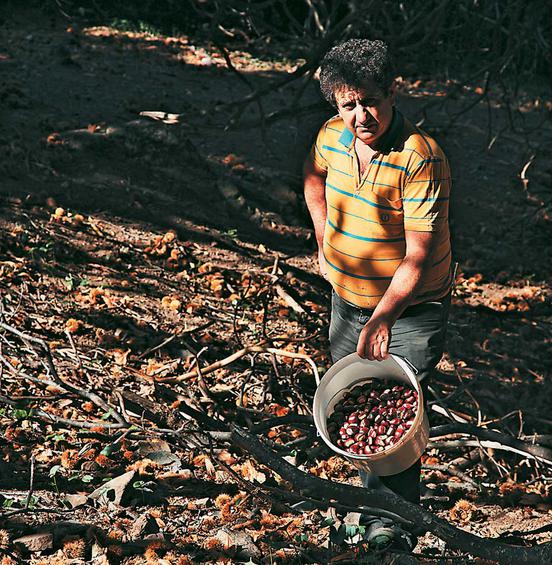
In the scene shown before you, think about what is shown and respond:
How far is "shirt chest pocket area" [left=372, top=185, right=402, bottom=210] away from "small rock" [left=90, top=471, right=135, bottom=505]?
142cm

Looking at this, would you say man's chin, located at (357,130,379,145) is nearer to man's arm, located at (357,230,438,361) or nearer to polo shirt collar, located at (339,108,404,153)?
polo shirt collar, located at (339,108,404,153)

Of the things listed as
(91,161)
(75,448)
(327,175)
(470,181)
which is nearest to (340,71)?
(327,175)

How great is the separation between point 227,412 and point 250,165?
2987 mm

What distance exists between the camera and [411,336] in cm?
280

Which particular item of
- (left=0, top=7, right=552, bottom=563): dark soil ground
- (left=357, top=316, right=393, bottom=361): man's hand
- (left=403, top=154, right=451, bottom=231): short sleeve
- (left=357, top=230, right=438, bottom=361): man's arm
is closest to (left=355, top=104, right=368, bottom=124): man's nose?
(left=403, top=154, right=451, bottom=231): short sleeve

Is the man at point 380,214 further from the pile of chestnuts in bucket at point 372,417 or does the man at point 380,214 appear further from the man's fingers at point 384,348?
the pile of chestnuts in bucket at point 372,417

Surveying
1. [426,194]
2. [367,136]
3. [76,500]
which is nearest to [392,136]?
[367,136]

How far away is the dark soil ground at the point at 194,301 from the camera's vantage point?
3.12 m

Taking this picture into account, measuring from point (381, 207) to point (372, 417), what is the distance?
741 millimetres

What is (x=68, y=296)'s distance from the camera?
439cm

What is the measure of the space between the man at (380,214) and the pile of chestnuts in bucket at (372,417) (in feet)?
0.41

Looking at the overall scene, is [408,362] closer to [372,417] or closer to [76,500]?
[372,417]

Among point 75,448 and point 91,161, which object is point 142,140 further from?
point 75,448

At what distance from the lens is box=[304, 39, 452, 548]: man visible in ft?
7.99
